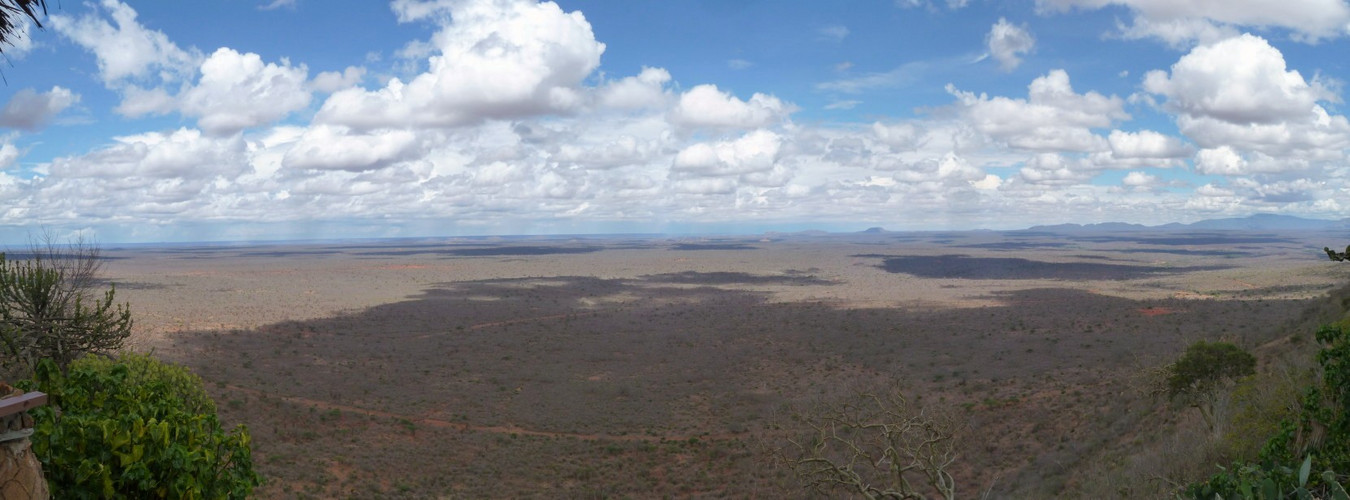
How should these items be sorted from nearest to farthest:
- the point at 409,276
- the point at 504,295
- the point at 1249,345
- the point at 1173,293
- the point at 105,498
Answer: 1. the point at 105,498
2. the point at 1249,345
3. the point at 1173,293
4. the point at 504,295
5. the point at 409,276

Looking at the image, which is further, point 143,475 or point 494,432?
point 494,432

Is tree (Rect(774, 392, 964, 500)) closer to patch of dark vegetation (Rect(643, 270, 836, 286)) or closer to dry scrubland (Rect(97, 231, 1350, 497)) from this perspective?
dry scrubland (Rect(97, 231, 1350, 497))

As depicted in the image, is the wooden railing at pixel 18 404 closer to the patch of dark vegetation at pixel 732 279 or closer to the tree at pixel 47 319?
the tree at pixel 47 319

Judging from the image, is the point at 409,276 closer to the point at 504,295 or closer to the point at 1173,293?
the point at 504,295

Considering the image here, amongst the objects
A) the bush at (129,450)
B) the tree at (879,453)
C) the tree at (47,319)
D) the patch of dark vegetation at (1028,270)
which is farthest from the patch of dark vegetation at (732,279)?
the bush at (129,450)

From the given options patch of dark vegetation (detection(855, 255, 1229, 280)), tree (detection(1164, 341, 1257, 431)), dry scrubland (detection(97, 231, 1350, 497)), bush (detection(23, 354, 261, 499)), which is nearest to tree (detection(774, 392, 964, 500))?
dry scrubland (detection(97, 231, 1350, 497))

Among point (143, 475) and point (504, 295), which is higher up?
point (143, 475)

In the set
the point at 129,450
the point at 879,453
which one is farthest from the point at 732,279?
the point at 129,450

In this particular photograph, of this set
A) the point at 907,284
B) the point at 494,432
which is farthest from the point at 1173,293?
the point at 494,432
